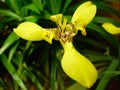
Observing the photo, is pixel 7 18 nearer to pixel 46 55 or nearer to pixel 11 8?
pixel 11 8

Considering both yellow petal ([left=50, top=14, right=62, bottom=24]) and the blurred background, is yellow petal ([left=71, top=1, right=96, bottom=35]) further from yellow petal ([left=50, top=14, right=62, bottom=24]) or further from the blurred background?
the blurred background

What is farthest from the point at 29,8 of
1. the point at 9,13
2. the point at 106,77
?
the point at 106,77

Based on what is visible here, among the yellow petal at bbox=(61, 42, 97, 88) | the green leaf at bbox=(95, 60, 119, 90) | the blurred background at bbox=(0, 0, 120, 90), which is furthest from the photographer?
the blurred background at bbox=(0, 0, 120, 90)

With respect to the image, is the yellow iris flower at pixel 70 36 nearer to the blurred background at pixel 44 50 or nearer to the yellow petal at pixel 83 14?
the yellow petal at pixel 83 14

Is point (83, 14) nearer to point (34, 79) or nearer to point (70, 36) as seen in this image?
→ point (70, 36)

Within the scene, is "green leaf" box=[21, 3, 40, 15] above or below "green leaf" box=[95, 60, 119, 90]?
above

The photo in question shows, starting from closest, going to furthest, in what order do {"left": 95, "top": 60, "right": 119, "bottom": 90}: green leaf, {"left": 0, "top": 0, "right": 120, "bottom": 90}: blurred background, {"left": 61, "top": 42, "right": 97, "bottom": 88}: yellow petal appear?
{"left": 61, "top": 42, "right": 97, "bottom": 88}: yellow petal
{"left": 95, "top": 60, "right": 119, "bottom": 90}: green leaf
{"left": 0, "top": 0, "right": 120, "bottom": 90}: blurred background

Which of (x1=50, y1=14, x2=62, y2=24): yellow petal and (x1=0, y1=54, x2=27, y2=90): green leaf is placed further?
(x1=0, y1=54, x2=27, y2=90): green leaf

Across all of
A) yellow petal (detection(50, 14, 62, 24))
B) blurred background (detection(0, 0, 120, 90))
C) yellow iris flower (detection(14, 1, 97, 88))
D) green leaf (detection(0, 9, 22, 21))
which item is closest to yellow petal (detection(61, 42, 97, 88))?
yellow iris flower (detection(14, 1, 97, 88))
